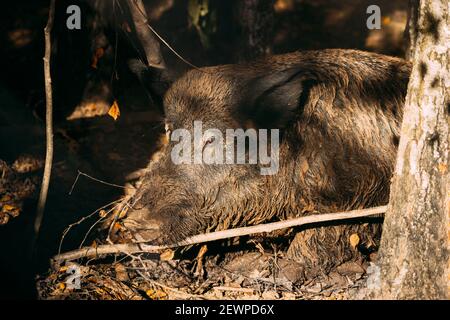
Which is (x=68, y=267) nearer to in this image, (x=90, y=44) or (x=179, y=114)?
(x=179, y=114)

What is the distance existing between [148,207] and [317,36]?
5898mm

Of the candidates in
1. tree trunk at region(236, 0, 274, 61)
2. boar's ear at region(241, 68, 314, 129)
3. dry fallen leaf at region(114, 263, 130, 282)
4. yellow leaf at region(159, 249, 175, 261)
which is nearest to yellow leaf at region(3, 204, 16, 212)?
dry fallen leaf at region(114, 263, 130, 282)

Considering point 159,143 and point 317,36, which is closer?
point 159,143

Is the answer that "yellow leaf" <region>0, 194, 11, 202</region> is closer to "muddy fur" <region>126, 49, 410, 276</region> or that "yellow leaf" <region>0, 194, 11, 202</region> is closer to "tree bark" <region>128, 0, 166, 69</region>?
"muddy fur" <region>126, 49, 410, 276</region>

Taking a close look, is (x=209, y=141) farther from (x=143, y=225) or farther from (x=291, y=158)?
(x=143, y=225)

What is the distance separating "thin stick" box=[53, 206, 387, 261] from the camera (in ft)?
16.5

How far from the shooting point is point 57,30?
22.9ft

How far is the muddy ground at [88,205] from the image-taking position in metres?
5.31

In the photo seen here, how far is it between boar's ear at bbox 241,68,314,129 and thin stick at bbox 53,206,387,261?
0.86 meters

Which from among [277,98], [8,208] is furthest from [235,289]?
[8,208]
